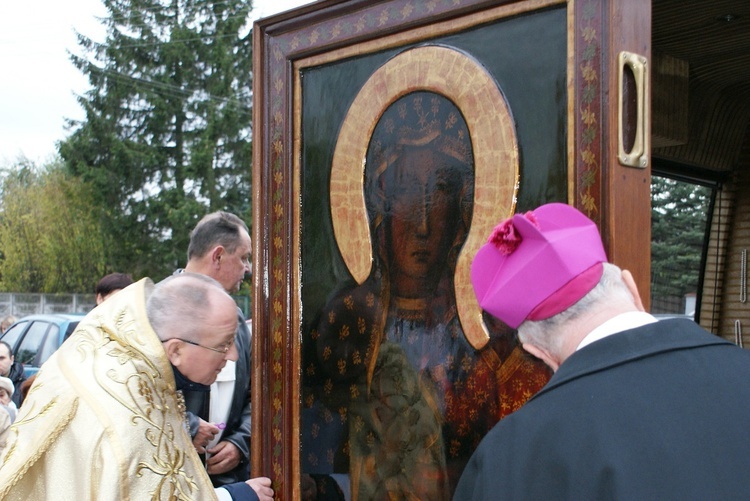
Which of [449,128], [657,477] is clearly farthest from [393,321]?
[657,477]

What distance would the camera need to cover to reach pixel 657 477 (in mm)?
1177

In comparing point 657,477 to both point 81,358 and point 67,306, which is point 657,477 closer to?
point 81,358

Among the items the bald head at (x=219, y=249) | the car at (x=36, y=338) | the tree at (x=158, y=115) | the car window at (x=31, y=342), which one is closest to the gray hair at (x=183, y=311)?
the bald head at (x=219, y=249)

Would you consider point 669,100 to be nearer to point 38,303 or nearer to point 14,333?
point 14,333

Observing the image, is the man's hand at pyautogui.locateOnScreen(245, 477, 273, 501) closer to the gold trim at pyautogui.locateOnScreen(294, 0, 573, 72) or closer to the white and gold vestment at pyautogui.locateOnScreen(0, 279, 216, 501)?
the white and gold vestment at pyautogui.locateOnScreen(0, 279, 216, 501)

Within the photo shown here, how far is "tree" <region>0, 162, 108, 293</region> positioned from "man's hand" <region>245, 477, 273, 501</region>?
25.6m

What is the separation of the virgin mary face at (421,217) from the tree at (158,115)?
71.2ft

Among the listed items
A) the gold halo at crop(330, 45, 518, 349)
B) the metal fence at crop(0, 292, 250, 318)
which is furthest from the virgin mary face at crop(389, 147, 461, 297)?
the metal fence at crop(0, 292, 250, 318)

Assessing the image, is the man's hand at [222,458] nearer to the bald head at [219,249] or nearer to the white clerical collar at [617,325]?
the bald head at [219,249]

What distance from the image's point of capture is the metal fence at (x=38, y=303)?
84.8ft

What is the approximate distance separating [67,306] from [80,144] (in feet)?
18.9

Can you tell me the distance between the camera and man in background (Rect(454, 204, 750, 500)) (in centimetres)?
119

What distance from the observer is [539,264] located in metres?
1.41

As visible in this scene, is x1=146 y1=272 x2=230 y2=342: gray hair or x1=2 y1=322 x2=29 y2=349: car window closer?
x1=146 y1=272 x2=230 y2=342: gray hair
